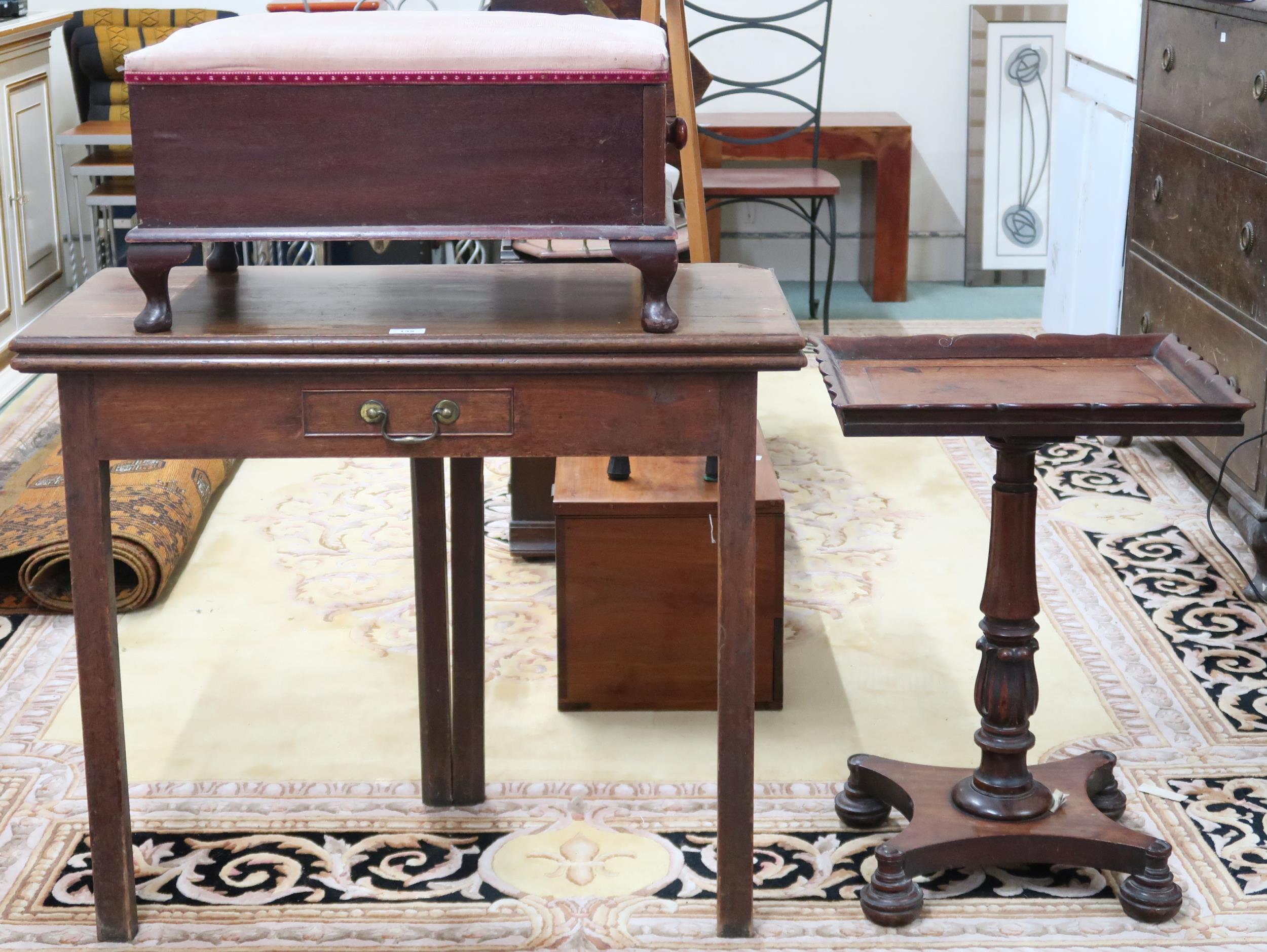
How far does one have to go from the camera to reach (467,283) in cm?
205

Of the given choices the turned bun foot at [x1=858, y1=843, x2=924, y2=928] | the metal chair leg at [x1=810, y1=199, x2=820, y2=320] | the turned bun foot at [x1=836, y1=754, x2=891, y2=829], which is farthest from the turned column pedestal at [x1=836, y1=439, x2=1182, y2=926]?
the metal chair leg at [x1=810, y1=199, x2=820, y2=320]

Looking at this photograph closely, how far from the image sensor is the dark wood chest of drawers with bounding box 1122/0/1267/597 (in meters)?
3.15

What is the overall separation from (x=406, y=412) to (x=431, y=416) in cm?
3

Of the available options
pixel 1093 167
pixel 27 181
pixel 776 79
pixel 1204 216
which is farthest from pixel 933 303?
pixel 27 181

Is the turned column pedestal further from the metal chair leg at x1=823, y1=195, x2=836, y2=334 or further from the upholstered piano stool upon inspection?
the metal chair leg at x1=823, y1=195, x2=836, y2=334

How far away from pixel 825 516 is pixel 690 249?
897 millimetres

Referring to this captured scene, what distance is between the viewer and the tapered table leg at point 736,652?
71.8 inches

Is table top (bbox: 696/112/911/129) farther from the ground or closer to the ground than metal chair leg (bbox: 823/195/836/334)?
farther from the ground

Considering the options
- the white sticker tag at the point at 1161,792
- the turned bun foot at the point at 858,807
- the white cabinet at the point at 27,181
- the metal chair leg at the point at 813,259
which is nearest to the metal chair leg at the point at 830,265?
the metal chair leg at the point at 813,259

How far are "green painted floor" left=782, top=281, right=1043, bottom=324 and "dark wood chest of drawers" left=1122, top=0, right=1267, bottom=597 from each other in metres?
1.58

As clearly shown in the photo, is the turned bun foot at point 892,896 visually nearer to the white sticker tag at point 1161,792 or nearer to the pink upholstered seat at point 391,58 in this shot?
the white sticker tag at point 1161,792

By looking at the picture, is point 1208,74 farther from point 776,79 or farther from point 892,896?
point 776,79

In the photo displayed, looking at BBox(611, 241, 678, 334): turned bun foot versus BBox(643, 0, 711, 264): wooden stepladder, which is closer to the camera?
BBox(611, 241, 678, 334): turned bun foot

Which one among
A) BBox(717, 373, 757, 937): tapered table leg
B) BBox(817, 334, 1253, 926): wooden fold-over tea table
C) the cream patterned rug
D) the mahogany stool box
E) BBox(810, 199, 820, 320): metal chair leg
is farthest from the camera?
BBox(810, 199, 820, 320): metal chair leg
